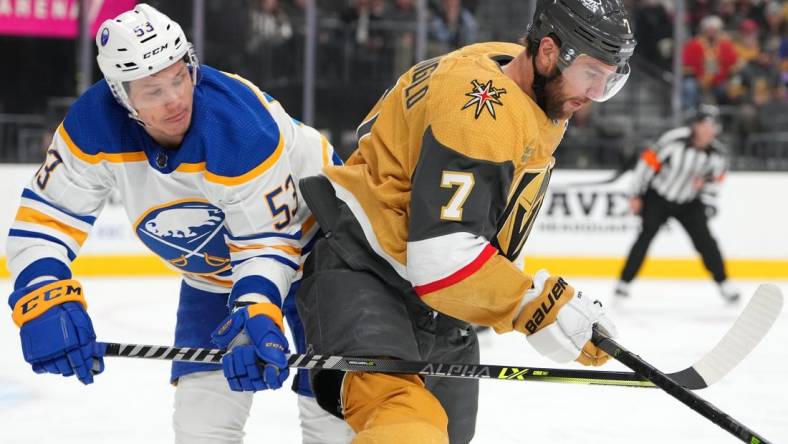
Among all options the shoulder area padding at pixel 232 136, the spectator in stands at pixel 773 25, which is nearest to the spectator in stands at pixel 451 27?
the spectator in stands at pixel 773 25

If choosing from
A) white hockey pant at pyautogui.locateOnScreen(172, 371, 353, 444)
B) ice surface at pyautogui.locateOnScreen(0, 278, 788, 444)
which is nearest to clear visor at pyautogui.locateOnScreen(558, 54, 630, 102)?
white hockey pant at pyautogui.locateOnScreen(172, 371, 353, 444)

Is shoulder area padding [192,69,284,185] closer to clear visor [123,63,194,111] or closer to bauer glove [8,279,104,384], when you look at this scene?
clear visor [123,63,194,111]

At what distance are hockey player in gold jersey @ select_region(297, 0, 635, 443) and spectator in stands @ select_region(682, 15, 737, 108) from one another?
575cm

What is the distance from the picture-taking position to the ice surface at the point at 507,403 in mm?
3170

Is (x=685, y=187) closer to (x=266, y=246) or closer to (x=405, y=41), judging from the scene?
(x=405, y=41)

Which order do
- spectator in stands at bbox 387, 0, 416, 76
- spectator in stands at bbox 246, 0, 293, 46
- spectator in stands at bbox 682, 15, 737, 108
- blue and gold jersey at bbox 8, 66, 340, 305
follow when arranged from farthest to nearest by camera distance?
spectator in stands at bbox 682, 15, 737, 108 < spectator in stands at bbox 387, 0, 416, 76 < spectator in stands at bbox 246, 0, 293, 46 < blue and gold jersey at bbox 8, 66, 340, 305

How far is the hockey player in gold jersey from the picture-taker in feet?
5.70

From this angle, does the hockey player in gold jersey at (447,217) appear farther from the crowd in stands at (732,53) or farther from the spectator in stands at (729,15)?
the spectator in stands at (729,15)

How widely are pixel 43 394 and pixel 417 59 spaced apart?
13.5 ft

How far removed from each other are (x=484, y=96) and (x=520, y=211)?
11.7 inches

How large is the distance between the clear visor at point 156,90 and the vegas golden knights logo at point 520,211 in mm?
651

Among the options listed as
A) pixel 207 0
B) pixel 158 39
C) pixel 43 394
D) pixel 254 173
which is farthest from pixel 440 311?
pixel 207 0

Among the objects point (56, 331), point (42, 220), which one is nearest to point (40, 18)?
point (42, 220)

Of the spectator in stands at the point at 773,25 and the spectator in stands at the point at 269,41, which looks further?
the spectator in stands at the point at 773,25
